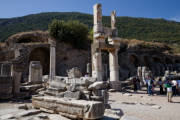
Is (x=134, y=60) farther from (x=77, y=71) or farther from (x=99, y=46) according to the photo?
(x=99, y=46)

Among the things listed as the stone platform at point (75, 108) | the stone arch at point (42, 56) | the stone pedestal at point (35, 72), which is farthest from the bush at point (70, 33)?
the stone platform at point (75, 108)

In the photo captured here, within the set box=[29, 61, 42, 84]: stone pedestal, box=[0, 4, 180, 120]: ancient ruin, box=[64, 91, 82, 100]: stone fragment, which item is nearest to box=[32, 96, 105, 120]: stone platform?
box=[0, 4, 180, 120]: ancient ruin

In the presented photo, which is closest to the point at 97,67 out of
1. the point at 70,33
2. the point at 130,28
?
the point at 70,33

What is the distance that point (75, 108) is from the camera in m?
4.47

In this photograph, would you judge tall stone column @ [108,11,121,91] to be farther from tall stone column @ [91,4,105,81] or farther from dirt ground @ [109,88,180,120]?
dirt ground @ [109,88,180,120]

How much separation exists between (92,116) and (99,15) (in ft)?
34.7

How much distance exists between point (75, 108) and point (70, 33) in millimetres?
25752

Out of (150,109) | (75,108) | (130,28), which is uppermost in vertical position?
(130,28)

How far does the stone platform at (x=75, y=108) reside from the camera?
4.14 m

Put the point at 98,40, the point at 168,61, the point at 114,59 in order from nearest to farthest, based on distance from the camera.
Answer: the point at 98,40
the point at 114,59
the point at 168,61

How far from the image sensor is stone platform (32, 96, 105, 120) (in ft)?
13.6

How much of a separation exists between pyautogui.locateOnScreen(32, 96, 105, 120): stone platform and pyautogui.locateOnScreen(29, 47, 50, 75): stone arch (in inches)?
955

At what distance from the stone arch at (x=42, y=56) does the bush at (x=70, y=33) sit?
11.3ft

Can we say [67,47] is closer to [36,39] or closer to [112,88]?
[36,39]
